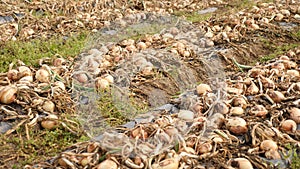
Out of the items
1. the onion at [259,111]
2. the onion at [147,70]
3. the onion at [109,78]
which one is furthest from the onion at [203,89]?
the onion at [109,78]

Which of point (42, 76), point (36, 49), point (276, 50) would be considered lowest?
point (276, 50)

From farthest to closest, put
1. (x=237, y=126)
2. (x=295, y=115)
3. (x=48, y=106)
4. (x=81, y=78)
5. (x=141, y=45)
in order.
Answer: (x=141, y=45) < (x=81, y=78) < (x=48, y=106) < (x=295, y=115) < (x=237, y=126)

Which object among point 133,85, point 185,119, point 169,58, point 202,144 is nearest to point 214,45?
point 169,58

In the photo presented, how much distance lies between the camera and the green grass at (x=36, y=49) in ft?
16.1

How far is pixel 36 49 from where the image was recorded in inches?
211

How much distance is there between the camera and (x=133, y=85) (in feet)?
14.5

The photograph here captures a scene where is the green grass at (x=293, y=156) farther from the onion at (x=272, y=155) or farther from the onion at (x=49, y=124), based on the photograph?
the onion at (x=49, y=124)

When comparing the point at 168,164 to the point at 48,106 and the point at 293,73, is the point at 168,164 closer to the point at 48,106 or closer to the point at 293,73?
the point at 48,106

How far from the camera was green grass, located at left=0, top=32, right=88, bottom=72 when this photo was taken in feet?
16.1

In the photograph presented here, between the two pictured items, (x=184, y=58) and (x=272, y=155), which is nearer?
(x=272, y=155)

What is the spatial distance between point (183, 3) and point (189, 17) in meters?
0.99

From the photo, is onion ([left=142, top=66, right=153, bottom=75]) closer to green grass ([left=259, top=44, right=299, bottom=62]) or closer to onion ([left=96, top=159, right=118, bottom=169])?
green grass ([left=259, top=44, right=299, bottom=62])

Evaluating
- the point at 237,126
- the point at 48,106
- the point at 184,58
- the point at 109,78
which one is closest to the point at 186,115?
the point at 237,126

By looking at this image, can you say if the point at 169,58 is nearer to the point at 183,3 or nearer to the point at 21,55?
the point at 21,55
